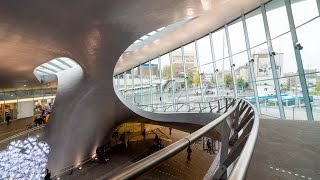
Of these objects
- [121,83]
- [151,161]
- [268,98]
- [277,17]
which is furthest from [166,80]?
[151,161]

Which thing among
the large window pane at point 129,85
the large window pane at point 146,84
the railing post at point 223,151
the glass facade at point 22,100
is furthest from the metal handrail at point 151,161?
the glass facade at point 22,100

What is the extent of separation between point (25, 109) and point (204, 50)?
23459 millimetres

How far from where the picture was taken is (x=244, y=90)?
39.2 ft

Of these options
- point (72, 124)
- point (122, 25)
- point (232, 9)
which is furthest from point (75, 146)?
point (232, 9)

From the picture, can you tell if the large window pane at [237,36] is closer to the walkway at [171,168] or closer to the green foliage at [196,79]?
the green foliage at [196,79]

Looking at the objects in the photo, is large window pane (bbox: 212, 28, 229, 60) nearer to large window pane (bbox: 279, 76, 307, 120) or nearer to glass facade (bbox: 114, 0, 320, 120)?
glass facade (bbox: 114, 0, 320, 120)

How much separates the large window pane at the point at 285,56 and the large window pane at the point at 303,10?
0.70 m

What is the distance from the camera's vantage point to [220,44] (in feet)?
45.6

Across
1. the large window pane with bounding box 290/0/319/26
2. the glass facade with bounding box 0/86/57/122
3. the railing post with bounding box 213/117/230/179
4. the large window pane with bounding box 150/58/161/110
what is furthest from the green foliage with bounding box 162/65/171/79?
the railing post with bounding box 213/117/230/179

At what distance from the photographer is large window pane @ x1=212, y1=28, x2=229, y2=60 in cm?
1346

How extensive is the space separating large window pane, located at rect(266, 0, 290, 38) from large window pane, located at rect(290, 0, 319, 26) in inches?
17.3

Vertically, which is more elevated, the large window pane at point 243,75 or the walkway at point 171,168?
the large window pane at point 243,75

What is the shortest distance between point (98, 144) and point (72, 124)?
214cm

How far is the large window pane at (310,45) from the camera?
751cm
